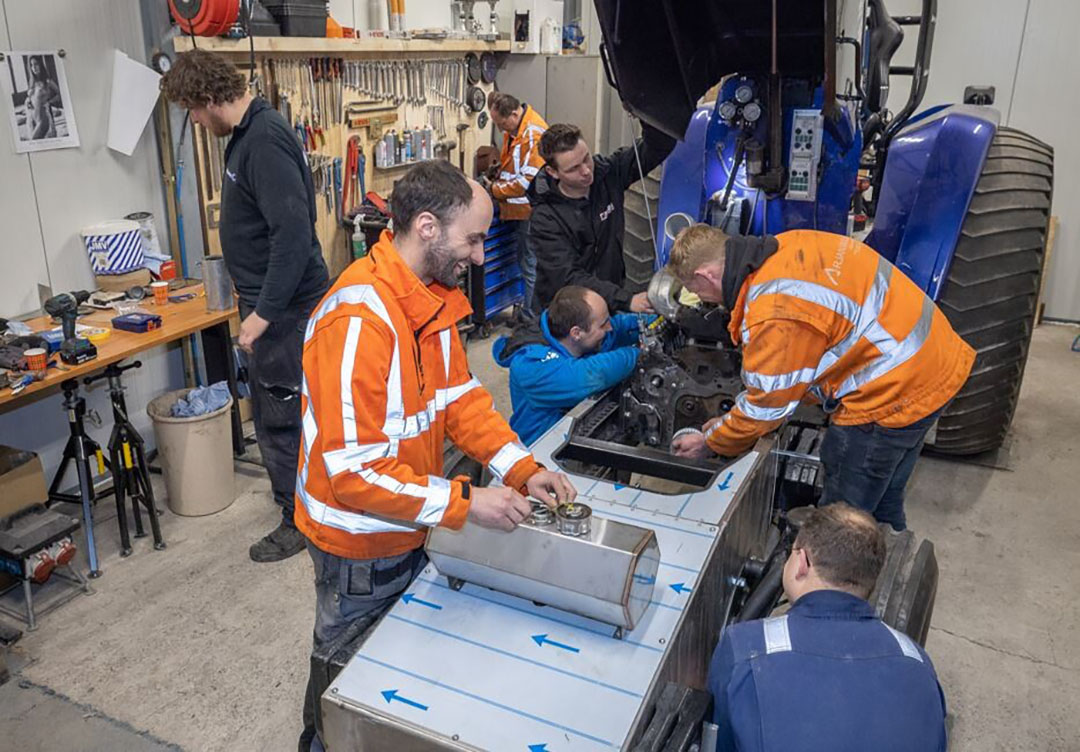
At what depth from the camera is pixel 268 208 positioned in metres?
2.79

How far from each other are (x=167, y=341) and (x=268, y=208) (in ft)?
2.42

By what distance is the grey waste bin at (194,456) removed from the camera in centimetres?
328

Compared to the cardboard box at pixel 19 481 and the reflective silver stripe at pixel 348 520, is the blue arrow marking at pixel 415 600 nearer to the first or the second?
the reflective silver stripe at pixel 348 520

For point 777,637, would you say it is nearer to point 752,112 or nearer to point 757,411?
point 757,411

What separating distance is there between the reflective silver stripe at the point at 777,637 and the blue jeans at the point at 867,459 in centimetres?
105

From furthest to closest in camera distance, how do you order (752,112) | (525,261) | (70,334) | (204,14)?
(525,261) < (204,14) < (70,334) < (752,112)

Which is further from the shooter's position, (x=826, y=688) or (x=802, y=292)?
(x=802, y=292)

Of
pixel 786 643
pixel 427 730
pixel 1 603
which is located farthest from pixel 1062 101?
pixel 1 603

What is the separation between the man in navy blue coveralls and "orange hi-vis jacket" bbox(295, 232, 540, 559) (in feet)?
1.75

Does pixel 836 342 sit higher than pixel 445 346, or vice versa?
pixel 445 346

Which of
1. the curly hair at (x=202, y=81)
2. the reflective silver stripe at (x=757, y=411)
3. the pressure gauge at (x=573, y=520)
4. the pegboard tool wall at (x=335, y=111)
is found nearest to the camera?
the pressure gauge at (x=573, y=520)

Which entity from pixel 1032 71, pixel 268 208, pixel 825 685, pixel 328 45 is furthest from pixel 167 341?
pixel 1032 71

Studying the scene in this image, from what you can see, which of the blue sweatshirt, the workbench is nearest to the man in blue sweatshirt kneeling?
the blue sweatshirt

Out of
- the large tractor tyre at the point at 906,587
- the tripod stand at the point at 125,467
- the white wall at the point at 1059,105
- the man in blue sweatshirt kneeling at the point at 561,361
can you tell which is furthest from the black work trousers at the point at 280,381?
the white wall at the point at 1059,105
